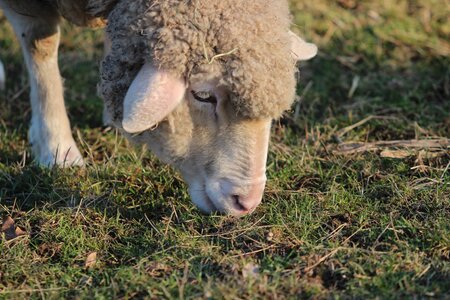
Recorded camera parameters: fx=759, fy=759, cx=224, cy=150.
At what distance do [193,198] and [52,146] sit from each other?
1172 mm

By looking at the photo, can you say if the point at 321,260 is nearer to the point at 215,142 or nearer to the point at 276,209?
the point at 276,209

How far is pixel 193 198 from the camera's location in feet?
11.9

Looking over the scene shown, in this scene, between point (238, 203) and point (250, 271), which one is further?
point (238, 203)

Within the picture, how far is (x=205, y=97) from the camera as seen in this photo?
333cm

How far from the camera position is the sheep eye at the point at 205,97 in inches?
131

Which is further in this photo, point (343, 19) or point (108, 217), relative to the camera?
point (343, 19)

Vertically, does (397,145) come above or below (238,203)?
below

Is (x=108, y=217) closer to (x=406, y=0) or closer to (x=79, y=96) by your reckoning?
(x=79, y=96)

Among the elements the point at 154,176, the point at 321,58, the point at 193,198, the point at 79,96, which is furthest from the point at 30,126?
the point at 321,58

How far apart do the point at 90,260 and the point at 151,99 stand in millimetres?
762

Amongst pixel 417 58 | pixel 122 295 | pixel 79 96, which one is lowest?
pixel 417 58

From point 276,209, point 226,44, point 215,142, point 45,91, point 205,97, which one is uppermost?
point 226,44

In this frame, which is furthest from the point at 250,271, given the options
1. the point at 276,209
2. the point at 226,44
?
the point at 226,44

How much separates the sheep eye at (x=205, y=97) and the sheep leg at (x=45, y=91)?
3.83ft
